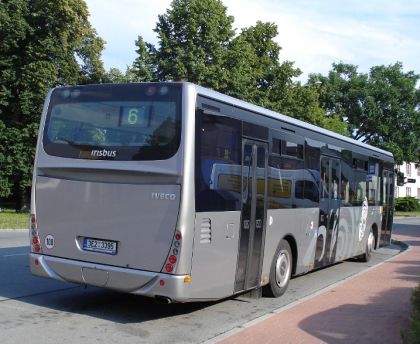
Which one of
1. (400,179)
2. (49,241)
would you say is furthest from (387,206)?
(49,241)

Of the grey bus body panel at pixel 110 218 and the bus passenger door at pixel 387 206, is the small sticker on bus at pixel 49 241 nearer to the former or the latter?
the grey bus body panel at pixel 110 218

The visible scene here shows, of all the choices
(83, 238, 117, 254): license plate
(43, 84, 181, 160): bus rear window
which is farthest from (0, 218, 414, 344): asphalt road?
(43, 84, 181, 160): bus rear window

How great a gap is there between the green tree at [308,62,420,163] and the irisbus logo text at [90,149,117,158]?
48275mm

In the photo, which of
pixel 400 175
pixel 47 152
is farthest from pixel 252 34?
pixel 47 152

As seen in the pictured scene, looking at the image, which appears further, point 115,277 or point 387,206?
point 387,206

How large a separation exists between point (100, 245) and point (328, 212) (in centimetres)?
566

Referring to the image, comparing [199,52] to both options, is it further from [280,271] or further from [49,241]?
[49,241]

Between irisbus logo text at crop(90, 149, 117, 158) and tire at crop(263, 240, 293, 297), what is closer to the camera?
irisbus logo text at crop(90, 149, 117, 158)

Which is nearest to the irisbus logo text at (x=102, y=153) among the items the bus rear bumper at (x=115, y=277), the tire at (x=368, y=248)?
the bus rear bumper at (x=115, y=277)

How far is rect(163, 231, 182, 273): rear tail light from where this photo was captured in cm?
663

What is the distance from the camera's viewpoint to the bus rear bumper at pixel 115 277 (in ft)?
21.7

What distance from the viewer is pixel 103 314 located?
7574 mm

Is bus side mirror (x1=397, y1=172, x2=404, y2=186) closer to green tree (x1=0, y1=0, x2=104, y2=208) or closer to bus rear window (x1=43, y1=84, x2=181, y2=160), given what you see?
bus rear window (x1=43, y1=84, x2=181, y2=160)

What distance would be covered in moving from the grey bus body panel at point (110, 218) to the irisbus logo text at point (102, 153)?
0.37m
